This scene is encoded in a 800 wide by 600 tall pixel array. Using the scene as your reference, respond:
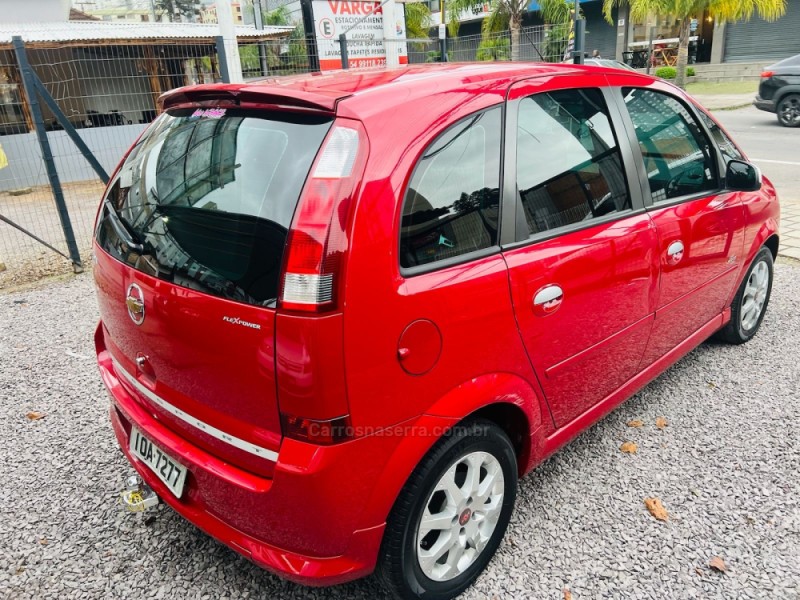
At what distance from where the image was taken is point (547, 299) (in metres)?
2.18

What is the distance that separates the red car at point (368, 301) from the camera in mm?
1668

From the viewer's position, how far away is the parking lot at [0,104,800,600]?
2.25 m

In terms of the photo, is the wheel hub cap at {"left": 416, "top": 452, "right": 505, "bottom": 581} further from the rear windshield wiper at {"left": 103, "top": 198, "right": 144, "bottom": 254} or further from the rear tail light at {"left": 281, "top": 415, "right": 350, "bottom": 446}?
the rear windshield wiper at {"left": 103, "top": 198, "right": 144, "bottom": 254}

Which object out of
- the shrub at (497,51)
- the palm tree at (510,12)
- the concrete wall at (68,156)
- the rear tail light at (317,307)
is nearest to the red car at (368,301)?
the rear tail light at (317,307)

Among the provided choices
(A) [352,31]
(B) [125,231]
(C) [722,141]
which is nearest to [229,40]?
(A) [352,31]

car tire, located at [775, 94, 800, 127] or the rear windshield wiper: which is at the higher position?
the rear windshield wiper

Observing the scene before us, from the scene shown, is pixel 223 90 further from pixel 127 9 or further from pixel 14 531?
pixel 127 9

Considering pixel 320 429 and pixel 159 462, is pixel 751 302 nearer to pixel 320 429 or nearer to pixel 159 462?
pixel 320 429

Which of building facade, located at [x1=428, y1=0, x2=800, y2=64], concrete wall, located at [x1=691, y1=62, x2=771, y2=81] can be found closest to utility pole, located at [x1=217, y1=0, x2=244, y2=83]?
building facade, located at [x1=428, y1=0, x2=800, y2=64]

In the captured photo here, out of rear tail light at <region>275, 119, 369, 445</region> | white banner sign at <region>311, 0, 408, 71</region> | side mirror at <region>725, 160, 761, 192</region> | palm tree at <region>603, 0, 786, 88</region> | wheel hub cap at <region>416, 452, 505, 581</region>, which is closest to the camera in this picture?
rear tail light at <region>275, 119, 369, 445</region>

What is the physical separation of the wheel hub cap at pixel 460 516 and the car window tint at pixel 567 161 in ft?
2.93

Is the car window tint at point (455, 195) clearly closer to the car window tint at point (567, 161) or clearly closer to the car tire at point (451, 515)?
the car window tint at point (567, 161)

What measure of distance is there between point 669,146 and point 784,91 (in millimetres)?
13905

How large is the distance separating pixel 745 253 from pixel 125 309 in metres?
3.40
